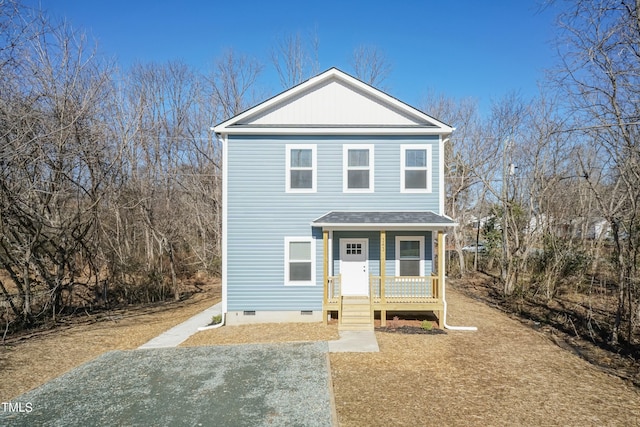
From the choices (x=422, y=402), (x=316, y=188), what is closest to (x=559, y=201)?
(x=316, y=188)

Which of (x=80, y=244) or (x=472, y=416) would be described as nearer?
(x=472, y=416)

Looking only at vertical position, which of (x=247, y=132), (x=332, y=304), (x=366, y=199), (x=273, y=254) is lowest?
(x=332, y=304)

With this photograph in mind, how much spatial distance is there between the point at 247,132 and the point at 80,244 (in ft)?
26.3

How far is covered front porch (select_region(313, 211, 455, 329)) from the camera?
10.5 m

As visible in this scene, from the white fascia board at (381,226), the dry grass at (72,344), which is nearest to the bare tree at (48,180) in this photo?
the dry grass at (72,344)

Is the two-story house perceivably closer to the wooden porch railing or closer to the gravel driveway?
→ the wooden porch railing

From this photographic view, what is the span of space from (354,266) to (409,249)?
1.80 metres

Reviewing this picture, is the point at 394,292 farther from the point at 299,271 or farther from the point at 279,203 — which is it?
the point at 279,203

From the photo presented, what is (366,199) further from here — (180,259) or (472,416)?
(180,259)

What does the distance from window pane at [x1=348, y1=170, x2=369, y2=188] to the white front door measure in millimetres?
1734

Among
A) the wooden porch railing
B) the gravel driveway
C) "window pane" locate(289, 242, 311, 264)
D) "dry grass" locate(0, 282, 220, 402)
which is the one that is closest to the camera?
the gravel driveway

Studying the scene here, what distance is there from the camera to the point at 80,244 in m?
13.6

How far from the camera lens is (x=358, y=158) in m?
11.4

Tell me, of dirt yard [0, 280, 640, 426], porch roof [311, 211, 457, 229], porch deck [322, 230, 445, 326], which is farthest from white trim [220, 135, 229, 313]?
porch deck [322, 230, 445, 326]
